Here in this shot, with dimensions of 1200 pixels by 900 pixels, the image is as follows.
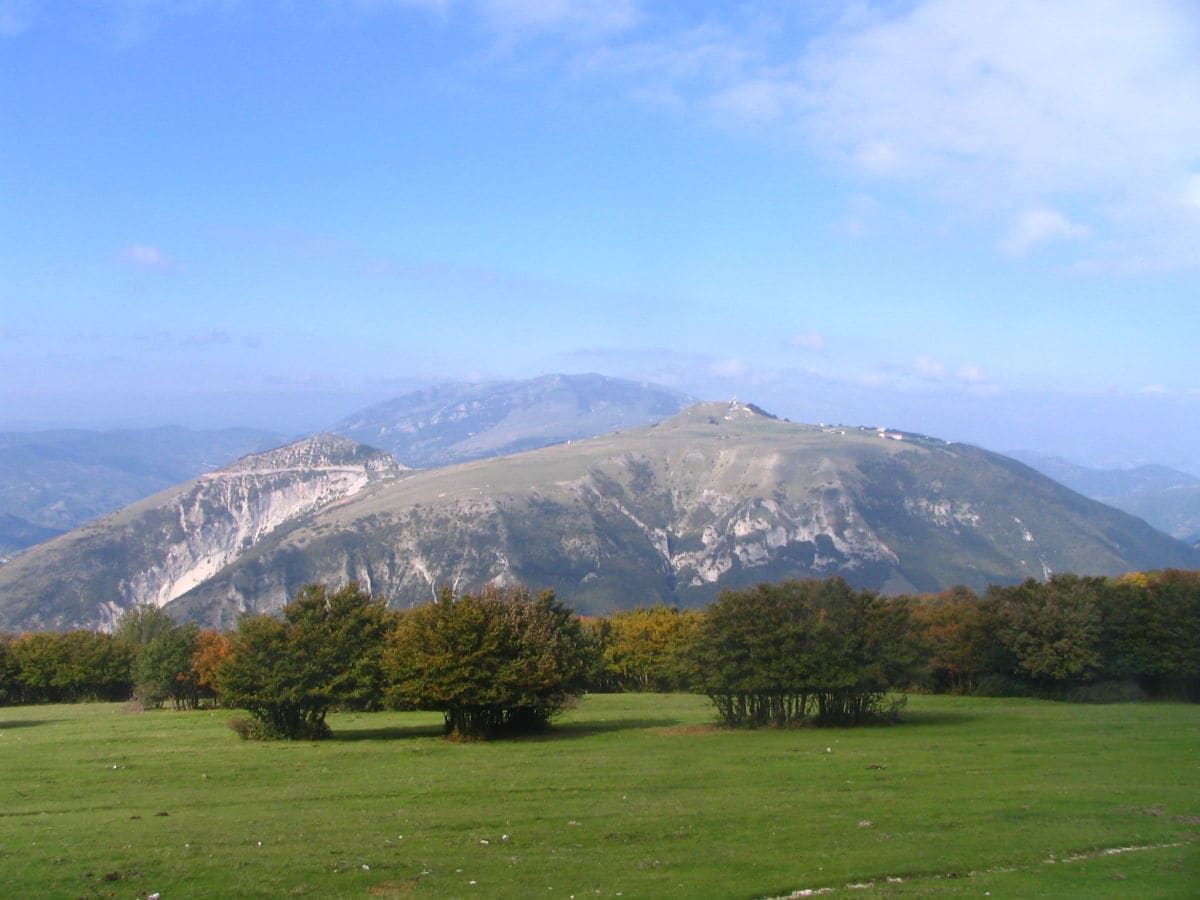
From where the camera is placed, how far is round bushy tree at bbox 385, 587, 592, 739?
158 feet

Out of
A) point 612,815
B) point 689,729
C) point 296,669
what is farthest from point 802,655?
point 296,669

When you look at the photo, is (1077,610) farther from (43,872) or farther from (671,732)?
(43,872)

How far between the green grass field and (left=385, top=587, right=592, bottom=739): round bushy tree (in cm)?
264

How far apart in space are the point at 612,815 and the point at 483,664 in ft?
70.3

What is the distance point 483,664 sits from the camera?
48750 mm

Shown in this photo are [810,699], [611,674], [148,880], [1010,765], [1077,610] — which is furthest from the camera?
[611,674]

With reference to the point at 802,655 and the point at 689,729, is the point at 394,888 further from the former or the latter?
the point at 802,655

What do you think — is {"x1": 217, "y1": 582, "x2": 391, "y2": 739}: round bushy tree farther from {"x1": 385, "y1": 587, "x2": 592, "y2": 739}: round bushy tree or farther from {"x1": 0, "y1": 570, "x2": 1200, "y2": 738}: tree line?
{"x1": 385, "y1": 587, "x2": 592, "y2": 739}: round bushy tree

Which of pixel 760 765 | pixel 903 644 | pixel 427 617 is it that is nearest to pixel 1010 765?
pixel 760 765

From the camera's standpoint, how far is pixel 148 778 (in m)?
34.9

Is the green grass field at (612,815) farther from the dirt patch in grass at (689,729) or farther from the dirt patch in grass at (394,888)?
the dirt patch in grass at (689,729)

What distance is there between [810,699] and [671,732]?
11.1 meters

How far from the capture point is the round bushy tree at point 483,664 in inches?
1901

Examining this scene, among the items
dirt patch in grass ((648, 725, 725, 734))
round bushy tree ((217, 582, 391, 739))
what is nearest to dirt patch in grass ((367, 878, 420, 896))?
round bushy tree ((217, 582, 391, 739))
